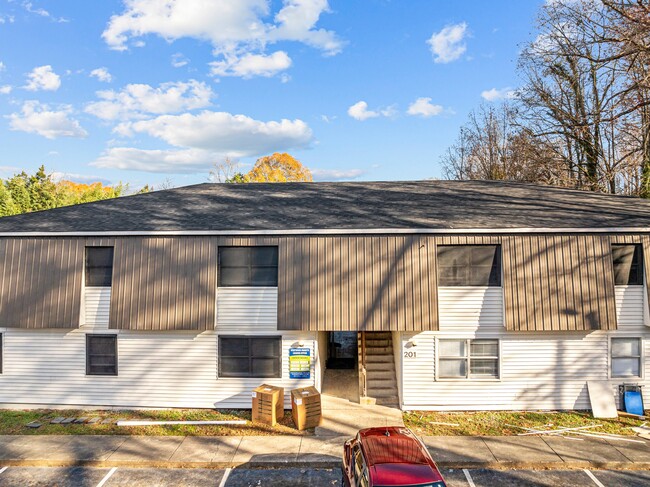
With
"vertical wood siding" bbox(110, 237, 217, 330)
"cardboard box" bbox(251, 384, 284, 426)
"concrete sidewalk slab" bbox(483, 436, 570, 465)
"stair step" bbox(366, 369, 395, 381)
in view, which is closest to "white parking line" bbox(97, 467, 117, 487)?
"cardboard box" bbox(251, 384, 284, 426)

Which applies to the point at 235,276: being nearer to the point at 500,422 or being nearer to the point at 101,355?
the point at 101,355

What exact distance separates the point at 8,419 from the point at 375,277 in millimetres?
13077

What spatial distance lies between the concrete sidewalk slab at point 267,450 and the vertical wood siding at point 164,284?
12.9 ft

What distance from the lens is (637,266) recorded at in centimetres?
1352

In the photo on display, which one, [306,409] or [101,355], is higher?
[101,355]

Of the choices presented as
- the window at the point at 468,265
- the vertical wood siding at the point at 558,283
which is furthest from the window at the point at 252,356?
the vertical wood siding at the point at 558,283

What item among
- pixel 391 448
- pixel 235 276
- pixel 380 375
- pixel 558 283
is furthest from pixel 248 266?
pixel 558 283

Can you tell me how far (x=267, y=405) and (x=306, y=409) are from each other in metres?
1.29

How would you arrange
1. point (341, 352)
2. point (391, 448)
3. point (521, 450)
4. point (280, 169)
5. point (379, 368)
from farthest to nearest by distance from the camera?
point (280, 169) → point (341, 352) → point (379, 368) → point (521, 450) → point (391, 448)

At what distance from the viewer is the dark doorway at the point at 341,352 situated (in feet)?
61.0

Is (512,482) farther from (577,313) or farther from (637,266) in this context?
(637,266)

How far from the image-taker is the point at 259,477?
10.1 metres

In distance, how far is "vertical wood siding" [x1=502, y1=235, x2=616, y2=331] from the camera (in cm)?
1305

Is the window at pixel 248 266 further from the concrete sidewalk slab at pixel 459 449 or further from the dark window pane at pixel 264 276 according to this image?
the concrete sidewalk slab at pixel 459 449
